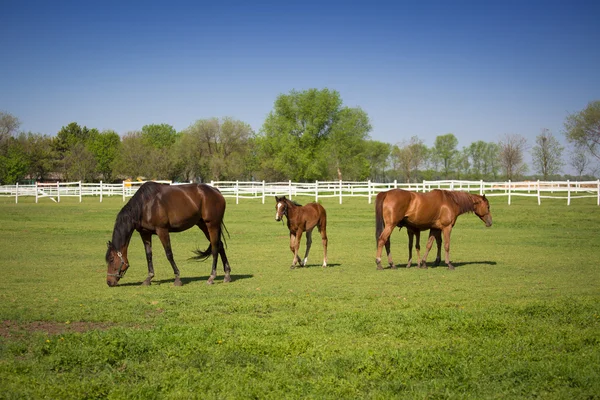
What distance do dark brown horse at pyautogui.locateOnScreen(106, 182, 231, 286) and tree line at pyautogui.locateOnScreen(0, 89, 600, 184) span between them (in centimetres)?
6348

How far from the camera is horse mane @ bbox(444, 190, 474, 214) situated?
659 inches

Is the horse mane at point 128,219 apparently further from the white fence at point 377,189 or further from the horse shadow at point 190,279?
the white fence at point 377,189

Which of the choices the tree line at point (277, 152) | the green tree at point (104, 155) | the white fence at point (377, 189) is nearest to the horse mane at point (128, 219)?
the white fence at point (377, 189)

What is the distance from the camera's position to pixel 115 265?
13.0m

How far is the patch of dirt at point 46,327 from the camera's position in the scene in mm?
8477

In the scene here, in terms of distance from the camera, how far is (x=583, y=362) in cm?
695

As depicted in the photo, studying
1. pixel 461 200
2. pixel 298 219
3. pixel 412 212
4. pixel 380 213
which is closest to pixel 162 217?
pixel 298 219

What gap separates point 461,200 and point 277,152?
71330 millimetres

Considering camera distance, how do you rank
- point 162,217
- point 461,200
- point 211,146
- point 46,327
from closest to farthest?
1. point 46,327
2. point 162,217
3. point 461,200
4. point 211,146

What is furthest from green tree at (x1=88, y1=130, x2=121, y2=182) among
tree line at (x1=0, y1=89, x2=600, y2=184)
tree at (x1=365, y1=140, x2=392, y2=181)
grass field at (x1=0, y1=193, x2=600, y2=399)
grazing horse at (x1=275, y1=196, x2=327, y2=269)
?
grazing horse at (x1=275, y1=196, x2=327, y2=269)

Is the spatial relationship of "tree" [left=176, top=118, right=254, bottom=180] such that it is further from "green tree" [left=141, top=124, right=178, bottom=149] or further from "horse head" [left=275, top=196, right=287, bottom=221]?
"horse head" [left=275, top=196, right=287, bottom=221]

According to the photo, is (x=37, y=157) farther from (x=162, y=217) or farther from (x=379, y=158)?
(x=162, y=217)

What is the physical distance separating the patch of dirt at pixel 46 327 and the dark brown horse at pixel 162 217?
3.89 meters

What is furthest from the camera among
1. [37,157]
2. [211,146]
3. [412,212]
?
[211,146]
